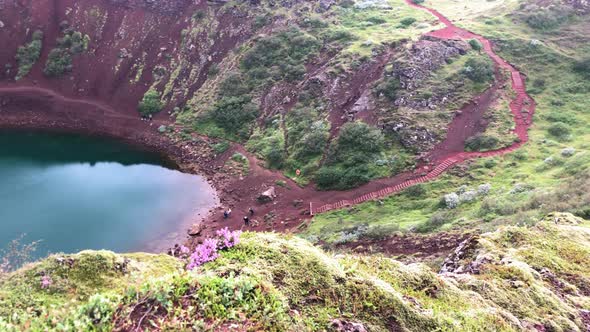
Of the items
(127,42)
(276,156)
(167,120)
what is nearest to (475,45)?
(276,156)

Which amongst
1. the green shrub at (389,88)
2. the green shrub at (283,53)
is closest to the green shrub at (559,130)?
the green shrub at (389,88)

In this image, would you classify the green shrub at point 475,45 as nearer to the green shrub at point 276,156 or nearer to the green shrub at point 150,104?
the green shrub at point 276,156

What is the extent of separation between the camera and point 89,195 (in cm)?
3534

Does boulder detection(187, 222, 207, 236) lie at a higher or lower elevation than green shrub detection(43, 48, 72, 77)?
lower

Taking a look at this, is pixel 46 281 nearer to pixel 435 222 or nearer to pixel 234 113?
pixel 435 222

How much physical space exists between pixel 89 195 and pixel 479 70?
37.2 m

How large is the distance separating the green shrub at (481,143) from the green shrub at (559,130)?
464 cm

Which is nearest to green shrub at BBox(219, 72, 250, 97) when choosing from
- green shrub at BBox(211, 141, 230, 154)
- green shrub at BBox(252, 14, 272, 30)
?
green shrub at BBox(211, 141, 230, 154)

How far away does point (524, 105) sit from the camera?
34625 mm

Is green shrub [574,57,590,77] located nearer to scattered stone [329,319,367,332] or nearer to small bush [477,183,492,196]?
small bush [477,183,492,196]

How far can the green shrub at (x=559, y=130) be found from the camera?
31078 millimetres

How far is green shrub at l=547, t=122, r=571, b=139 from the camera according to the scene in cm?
3108

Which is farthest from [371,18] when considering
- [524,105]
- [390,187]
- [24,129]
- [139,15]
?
[24,129]

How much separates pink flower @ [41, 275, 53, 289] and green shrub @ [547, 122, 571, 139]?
3483cm
